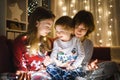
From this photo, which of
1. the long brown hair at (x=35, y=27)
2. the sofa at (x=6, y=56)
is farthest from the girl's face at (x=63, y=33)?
the sofa at (x=6, y=56)

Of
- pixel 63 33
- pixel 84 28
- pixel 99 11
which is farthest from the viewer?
pixel 99 11

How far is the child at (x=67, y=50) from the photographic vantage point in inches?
60.3

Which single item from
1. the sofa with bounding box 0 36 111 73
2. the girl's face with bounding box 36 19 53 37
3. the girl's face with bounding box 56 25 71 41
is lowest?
the sofa with bounding box 0 36 111 73

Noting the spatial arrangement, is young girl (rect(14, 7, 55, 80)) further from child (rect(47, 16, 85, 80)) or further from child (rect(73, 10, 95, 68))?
child (rect(73, 10, 95, 68))

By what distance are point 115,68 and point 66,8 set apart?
2.12 m

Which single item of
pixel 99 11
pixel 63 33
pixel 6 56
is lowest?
pixel 6 56

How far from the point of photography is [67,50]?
1604 mm

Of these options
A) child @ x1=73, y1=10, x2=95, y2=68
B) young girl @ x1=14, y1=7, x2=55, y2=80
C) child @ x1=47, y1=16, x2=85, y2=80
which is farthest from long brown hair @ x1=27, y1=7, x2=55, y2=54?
child @ x1=73, y1=10, x2=95, y2=68

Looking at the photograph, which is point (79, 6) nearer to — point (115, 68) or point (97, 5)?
point (97, 5)

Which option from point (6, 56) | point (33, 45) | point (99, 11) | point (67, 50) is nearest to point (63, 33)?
point (67, 50)

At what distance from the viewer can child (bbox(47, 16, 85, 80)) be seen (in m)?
1.53

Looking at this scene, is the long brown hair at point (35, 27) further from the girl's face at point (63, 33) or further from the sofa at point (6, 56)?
the sofa at point (6, 56)

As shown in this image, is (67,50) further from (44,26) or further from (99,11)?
(99,11)

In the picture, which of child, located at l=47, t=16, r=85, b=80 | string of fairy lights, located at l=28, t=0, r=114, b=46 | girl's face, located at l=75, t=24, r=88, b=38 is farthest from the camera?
string of fairy lights, located at l=28, t=0, r=114, b=46
